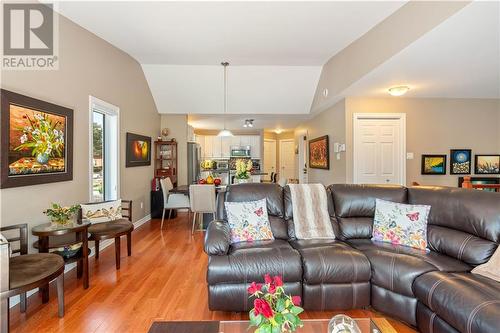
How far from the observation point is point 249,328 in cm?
138

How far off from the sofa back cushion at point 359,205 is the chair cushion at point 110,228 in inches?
97.0

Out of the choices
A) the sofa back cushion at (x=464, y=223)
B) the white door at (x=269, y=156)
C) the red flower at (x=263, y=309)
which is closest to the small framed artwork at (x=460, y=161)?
the sofa back cushion at (x=464, y=223)

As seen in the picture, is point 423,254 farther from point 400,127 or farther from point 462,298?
point 400,127

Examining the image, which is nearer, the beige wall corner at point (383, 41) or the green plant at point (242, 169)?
the beige wall corner at point (383, 41)

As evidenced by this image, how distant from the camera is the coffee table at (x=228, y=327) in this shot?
1.37 metres

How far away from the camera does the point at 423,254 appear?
7.44ft

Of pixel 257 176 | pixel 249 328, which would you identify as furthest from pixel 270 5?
pixel 257 176

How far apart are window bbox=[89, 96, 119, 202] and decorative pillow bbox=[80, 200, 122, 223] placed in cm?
78

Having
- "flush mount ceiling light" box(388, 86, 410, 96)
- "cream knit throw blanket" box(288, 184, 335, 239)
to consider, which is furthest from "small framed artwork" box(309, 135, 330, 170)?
"cream knit throw blanket" box(288, 184, 335, 239)

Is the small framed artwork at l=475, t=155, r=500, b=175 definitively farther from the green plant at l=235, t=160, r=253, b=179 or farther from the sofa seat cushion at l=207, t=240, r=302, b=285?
the sofa seat cushion at l=207, t=240, r=302, b=285

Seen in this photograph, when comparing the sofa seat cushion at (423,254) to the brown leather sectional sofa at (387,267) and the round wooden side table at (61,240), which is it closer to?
the brown leather sectional sofa at (387,267)

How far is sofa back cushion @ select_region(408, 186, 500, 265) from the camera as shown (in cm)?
210

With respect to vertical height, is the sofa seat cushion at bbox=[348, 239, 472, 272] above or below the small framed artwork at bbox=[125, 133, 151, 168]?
below

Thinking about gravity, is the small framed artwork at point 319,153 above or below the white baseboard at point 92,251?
above
